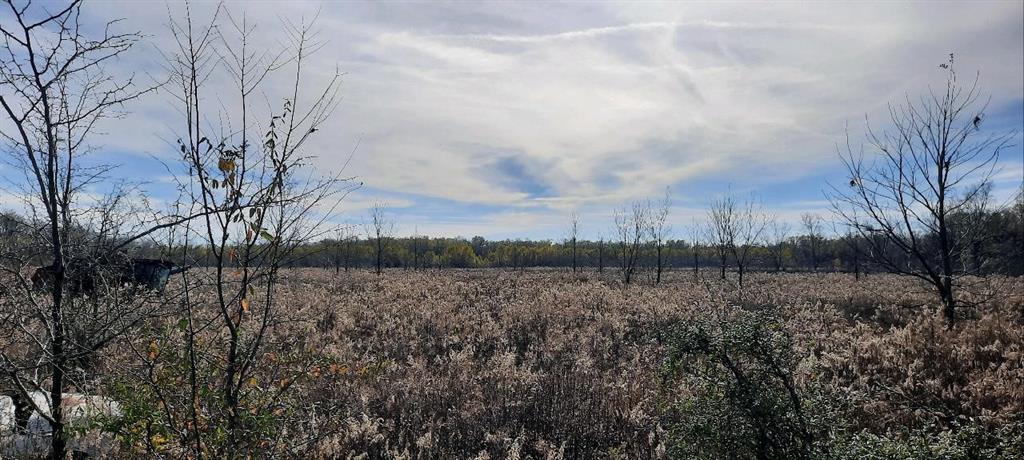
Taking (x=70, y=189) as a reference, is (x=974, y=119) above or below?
above

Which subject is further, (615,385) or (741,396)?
(615,385)

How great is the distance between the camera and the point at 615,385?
25.9ft

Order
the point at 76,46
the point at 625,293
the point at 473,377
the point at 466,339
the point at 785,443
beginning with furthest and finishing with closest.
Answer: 1. the point at 625,293
2. the point at 466,339
3. the point at 473,377
4. the point at 785,443
5. the point at 76,46

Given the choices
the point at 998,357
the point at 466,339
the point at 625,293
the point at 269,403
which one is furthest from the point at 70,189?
the point at 625,293

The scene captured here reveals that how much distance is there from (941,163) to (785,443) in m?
9.75

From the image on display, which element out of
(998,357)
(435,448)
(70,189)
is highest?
(70,189)

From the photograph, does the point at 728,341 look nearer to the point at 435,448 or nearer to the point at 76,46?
the point at 435,448

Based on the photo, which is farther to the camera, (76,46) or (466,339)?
(466,339)

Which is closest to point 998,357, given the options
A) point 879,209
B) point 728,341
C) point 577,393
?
point 879,209

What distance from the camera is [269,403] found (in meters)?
3.95

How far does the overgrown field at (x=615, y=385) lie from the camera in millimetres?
3834

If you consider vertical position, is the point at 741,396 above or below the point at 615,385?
above

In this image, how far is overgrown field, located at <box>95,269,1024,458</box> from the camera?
3.83 metres

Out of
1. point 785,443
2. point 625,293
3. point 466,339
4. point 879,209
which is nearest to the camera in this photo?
point 785,443
